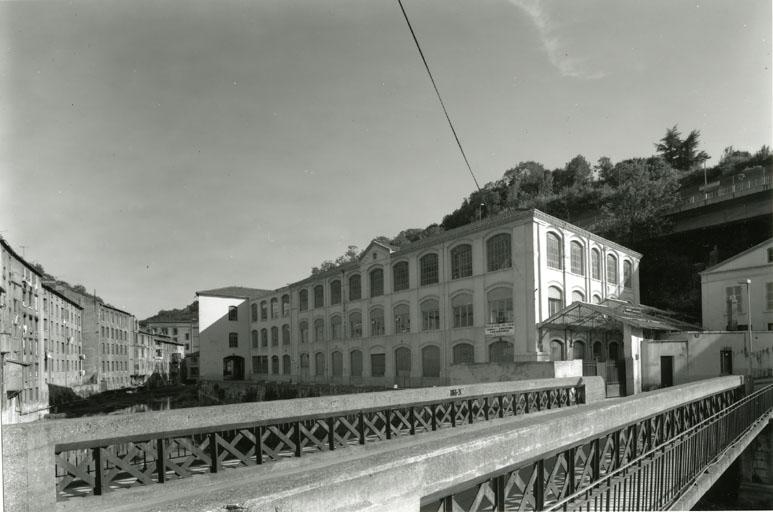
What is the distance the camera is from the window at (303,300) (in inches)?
2042

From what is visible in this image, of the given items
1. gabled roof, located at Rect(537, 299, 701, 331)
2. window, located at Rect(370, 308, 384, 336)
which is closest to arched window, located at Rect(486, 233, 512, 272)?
gabled roof, located at Rect(537, 299, 701, 331)

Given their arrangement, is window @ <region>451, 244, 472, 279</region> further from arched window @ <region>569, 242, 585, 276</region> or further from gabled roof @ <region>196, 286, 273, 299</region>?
gabled roof @ <region>196, 286, 273, 299</region>

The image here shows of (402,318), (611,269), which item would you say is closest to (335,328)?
(402,318)

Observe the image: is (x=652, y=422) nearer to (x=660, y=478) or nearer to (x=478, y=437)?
(x=660, y=478)

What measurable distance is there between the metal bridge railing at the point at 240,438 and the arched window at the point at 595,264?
18.3m

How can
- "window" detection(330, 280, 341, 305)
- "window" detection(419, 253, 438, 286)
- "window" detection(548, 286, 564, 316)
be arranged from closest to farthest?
"window" detection(548, 286, 564, 316) < "window" detection(419, 253, 438, 286) < "window" detection(330, 280, 341, 305)

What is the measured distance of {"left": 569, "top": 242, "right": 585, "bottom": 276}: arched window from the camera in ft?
107

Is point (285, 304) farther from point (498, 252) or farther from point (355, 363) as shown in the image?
point (498, 252)

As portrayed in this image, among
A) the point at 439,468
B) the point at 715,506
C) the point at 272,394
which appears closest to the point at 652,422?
the point at 439,468

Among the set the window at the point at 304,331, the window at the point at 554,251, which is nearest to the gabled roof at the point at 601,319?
the window at the point at 554,251

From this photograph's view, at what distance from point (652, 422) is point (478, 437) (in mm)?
5768

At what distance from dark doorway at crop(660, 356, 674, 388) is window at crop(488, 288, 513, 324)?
7852 mm

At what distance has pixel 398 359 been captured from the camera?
38.5 meters

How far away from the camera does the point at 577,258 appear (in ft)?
109
